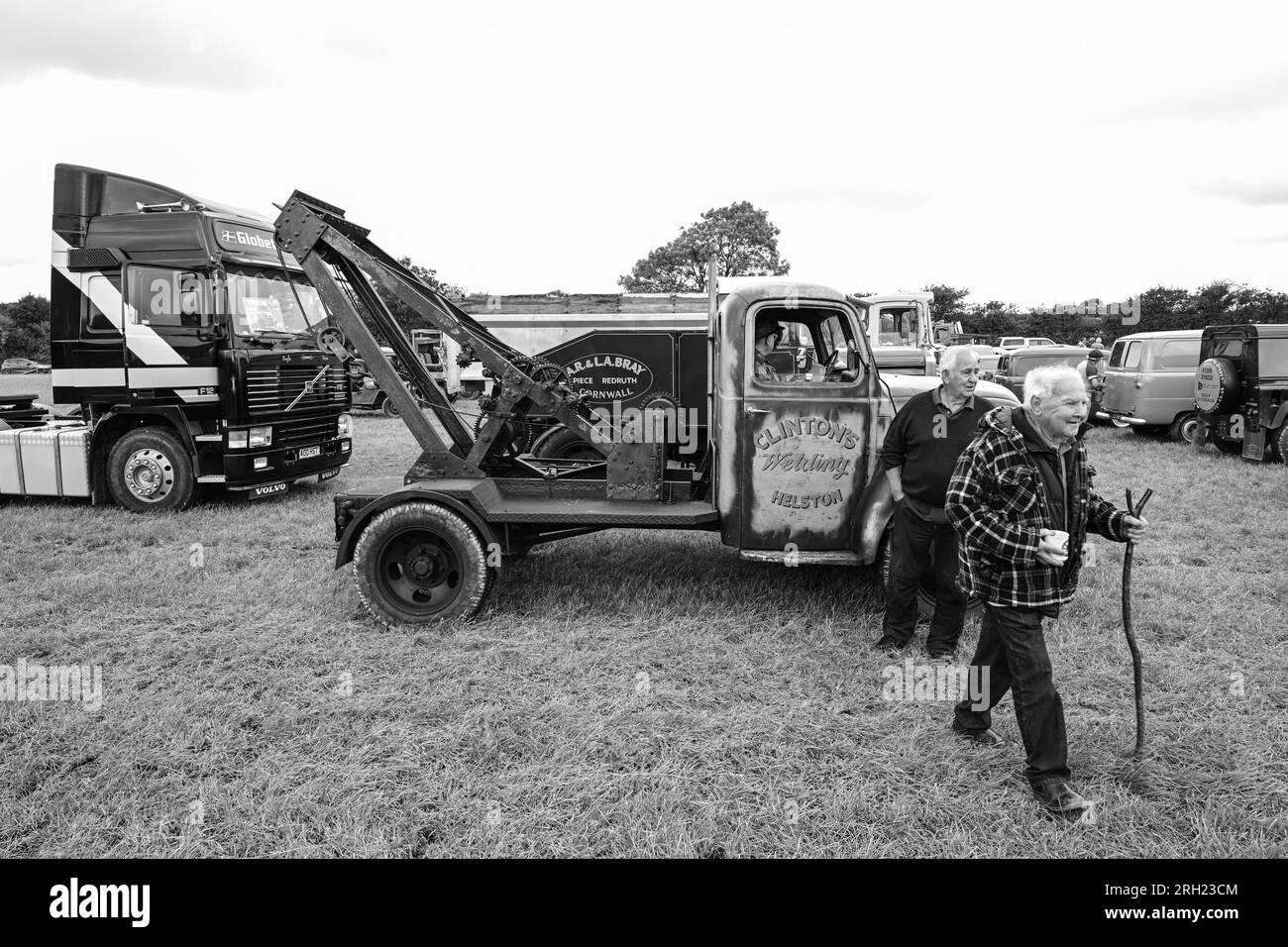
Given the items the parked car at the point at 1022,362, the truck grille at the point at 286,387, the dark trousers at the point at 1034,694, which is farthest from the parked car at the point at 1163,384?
the dark trousers at the point at 1034,694

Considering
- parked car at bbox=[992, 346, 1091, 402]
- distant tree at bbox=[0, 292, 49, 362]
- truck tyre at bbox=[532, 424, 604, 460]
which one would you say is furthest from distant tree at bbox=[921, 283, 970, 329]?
distant tree at bbox=[0, 292, 49, 362]

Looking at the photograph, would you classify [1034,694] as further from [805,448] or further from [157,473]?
[157,473]

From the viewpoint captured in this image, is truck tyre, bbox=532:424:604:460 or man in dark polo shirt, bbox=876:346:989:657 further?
truck tyre, bbox=532:424:604:460

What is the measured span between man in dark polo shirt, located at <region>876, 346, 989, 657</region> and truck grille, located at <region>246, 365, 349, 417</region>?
250 inches

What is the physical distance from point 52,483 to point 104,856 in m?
7.61

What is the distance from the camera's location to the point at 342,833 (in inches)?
119

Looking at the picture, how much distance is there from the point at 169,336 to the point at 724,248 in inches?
1221

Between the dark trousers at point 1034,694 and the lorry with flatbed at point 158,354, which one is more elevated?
the lorry with flatbed at point 158,354

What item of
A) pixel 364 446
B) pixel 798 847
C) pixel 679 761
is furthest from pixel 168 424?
pixel 798 847

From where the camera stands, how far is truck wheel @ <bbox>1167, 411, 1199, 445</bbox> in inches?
535

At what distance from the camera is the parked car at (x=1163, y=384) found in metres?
13.8

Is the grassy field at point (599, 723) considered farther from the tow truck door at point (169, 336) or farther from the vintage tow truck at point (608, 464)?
the tow truck door at point (169, 336)

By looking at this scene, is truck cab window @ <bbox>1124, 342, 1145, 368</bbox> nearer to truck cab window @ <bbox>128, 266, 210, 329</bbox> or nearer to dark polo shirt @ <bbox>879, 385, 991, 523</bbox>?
dark polo shirt @ <bbox>879, 385, 991, 523</bbox>

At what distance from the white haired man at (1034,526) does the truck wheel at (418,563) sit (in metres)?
2.97
